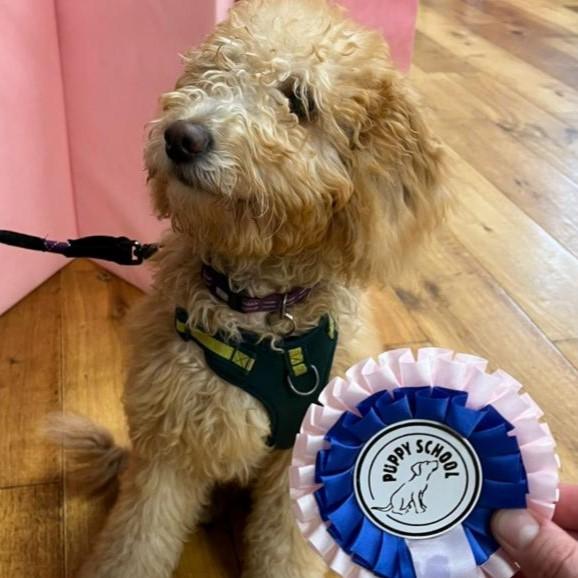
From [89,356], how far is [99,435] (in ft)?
1.01

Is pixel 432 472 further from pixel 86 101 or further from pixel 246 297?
pixel 86 101

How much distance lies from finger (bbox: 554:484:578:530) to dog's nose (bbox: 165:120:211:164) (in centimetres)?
48

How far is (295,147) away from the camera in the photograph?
90cm

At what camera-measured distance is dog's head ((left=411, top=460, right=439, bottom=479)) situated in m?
0.78

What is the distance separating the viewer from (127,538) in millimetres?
1179

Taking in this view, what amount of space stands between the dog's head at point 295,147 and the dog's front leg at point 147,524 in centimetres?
35

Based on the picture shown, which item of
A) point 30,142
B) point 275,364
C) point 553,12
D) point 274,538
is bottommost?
point 553,12

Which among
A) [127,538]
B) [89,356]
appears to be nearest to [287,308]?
[127,538]

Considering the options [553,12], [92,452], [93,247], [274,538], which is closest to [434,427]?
[274,538]

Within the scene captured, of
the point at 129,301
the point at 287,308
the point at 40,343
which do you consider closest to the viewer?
the point at 287,308

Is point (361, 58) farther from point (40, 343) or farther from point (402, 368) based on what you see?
point (40, 343)

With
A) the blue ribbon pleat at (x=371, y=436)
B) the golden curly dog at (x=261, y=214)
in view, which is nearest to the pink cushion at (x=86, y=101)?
the golden curly dog at (x=261, y=214)

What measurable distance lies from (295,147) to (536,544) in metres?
0.44

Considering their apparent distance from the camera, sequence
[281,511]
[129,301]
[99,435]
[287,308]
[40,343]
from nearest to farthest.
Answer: [287,308] < [281,511] < [99,435] < [40,343] < [129,301]
